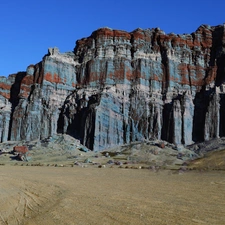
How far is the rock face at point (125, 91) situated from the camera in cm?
6644

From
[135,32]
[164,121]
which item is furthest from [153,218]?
[135,32]

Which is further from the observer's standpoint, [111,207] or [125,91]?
[125,91]

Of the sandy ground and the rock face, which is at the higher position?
the rock face

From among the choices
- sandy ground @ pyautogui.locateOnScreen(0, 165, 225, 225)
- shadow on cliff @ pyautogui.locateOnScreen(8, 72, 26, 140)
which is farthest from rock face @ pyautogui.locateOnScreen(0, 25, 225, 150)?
sandy ground @ pyautogui.locateOnScreen(0, 165, 225, 225)

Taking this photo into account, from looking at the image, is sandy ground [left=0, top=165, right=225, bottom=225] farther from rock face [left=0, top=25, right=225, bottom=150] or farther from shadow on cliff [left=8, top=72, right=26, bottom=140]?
shadow on cliff [left=8, top=72, right=26, bottom=140]

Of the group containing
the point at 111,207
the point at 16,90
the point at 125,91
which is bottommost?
the point at 111,207

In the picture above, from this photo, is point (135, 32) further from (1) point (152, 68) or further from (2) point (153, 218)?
(2) point (153, 218)

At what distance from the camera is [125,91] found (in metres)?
73.1

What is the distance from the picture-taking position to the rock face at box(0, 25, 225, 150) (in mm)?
66438

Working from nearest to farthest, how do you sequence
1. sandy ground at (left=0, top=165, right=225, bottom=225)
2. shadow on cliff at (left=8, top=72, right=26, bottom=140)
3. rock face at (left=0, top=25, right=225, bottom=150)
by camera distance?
1. sandy ground at (left=0, top=165, right=225, bottom=225)
2. rock face at (left=0, top=25, right=225, bottom=150)
3. shadow on cliff at (left=8, top=72, right=26, bottom=140)

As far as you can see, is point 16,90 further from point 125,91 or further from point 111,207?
point 111,207

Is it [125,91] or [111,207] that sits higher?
[125,91]

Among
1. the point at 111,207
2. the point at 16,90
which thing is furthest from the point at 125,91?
the point at 111,207

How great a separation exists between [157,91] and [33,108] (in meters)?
33.0
